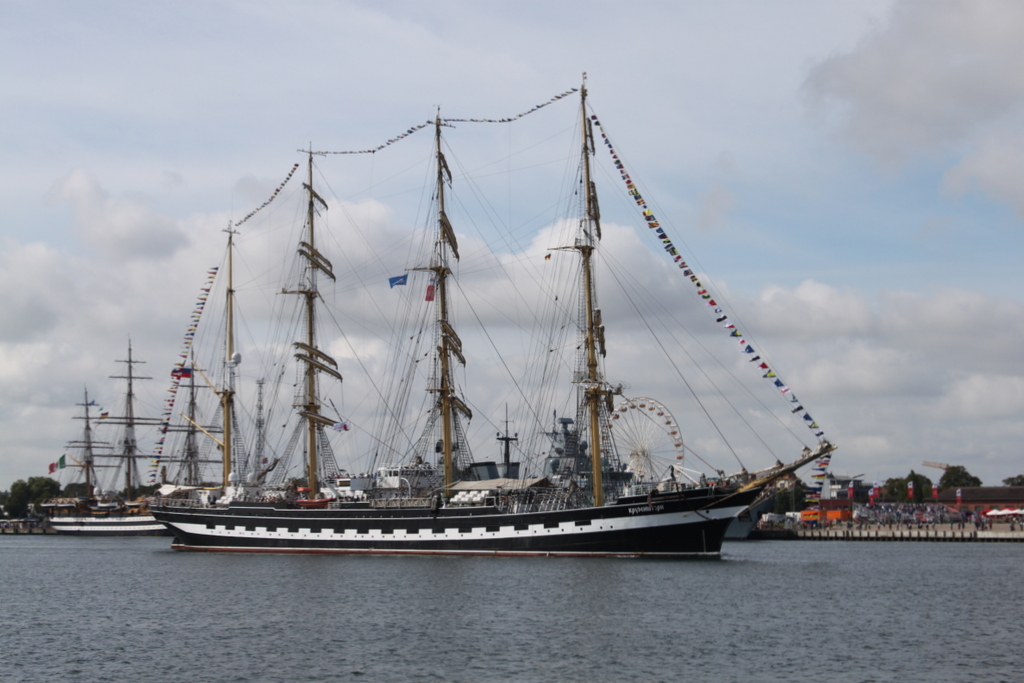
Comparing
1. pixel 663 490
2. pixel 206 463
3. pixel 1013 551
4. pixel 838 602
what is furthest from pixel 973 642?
pixel 206 463

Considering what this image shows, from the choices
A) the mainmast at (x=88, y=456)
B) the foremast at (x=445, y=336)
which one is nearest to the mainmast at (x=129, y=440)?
the mainmast at (x=88, y=456)

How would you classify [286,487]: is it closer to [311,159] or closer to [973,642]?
[311,159]

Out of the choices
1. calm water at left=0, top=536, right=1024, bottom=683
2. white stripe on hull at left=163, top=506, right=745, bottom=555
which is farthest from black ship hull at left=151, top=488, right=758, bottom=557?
calm water at left=0, top=536, right=1024, bottom=683

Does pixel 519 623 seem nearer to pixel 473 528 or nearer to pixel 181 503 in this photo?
pixel 473 528

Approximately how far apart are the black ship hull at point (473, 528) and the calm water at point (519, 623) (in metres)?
2.22

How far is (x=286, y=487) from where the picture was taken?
88.2 metres

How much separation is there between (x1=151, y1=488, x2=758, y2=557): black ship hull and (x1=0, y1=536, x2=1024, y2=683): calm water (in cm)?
222

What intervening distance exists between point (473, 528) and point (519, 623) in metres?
30.2

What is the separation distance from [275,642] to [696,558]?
1327 inches

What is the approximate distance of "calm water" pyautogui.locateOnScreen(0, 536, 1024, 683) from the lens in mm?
29422

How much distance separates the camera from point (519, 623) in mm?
37125

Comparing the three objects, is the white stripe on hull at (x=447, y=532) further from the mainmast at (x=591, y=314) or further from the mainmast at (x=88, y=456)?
the mainmast at (x=88, y=456)

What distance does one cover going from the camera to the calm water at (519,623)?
96.5 feet

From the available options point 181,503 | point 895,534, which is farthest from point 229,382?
point 895,534
